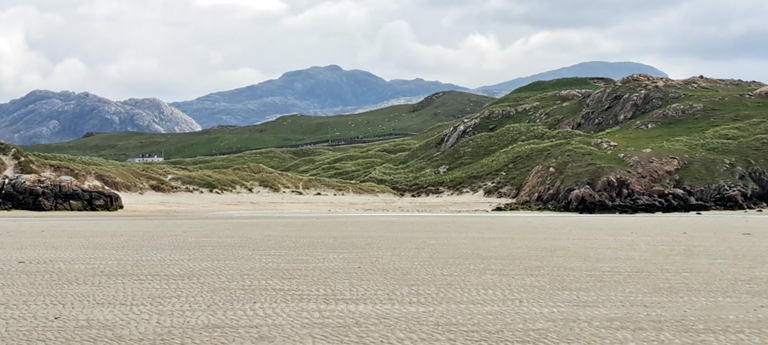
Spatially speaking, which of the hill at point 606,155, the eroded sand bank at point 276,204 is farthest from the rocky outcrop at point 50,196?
the hill at point 606,155

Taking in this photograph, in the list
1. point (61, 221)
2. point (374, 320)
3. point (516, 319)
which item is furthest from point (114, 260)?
point (61, 221)

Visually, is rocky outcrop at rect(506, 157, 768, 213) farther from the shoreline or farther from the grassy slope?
the shoreline

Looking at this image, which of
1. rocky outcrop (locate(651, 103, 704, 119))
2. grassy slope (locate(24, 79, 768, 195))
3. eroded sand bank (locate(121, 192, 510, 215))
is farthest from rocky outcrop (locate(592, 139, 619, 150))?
rocky outcrop (locate(651, 103, 704, 119))

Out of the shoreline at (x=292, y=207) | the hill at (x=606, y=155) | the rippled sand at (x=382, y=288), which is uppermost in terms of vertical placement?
the hill at (x=606, y=155)

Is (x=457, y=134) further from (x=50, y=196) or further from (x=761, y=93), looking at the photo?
(x=50, y=196)

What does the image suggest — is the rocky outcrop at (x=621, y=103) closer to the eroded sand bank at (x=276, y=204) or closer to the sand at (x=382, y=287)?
the eroded sand bank at (x=276, y=204)

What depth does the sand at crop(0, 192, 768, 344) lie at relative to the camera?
9758 mm

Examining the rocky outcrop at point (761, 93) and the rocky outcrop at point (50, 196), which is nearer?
the rocky outcrop at point (50, 196)

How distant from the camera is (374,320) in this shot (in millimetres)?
10477

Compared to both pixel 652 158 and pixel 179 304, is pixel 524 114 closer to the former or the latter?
pixel 652 158

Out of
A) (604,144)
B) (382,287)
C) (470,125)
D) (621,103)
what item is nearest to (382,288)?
(382,287)

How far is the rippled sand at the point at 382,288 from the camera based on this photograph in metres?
9.75

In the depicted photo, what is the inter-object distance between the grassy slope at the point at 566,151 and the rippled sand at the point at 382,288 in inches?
855

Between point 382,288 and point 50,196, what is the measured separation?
3110 cm
